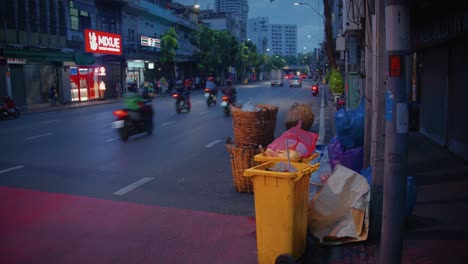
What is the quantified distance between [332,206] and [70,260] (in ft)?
9.85

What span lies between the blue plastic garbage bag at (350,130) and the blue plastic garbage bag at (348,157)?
0.41ft

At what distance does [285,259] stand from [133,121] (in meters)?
10.8

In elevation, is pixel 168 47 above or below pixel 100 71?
above

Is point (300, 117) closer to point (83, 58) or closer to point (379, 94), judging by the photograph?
point (379, 94)

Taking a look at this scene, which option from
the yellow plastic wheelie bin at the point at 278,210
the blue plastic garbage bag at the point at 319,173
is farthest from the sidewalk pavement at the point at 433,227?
the blue plastic garbage bag at the point at 319,173

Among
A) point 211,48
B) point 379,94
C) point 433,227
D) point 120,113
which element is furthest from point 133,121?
point 211,48

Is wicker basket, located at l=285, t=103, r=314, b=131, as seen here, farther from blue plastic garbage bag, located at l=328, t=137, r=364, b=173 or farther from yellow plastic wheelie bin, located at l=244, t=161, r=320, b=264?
yellow plastic wheelie bin, located at l=244, t=161, r=320, b=264

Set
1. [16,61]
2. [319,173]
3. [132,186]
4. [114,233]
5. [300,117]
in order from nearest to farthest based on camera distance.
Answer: [114,233] < [319,173] < [132,186] < [300,117] < [16,61]

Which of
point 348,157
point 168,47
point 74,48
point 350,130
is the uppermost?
point 168,47

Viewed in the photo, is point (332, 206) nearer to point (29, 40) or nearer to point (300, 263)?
point (300, 263)

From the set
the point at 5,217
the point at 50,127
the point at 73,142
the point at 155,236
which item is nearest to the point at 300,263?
the point at 155,236

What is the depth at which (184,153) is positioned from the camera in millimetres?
12367

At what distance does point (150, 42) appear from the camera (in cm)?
5153

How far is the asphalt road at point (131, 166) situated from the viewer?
8102 mm
